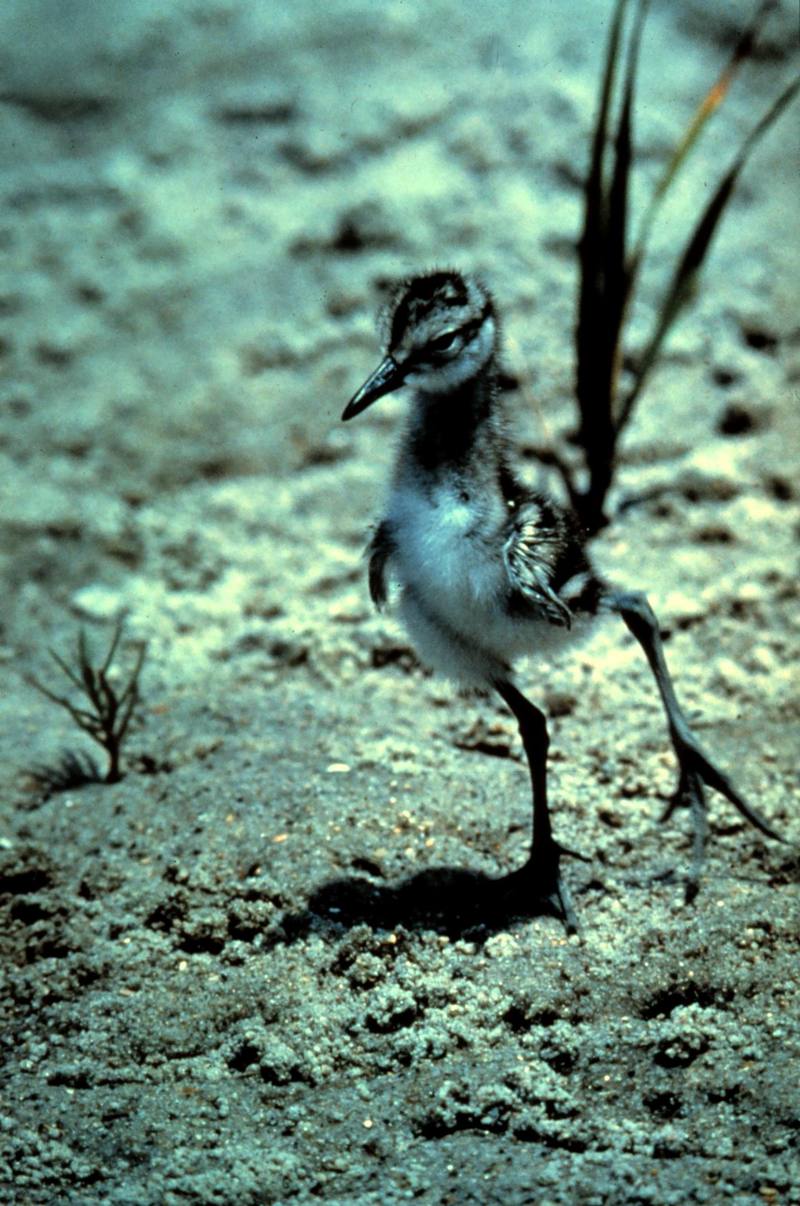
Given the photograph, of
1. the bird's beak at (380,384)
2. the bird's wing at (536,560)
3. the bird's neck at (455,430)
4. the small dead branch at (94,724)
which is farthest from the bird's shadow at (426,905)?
the bird's beak at (380,384)

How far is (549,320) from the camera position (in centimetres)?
575

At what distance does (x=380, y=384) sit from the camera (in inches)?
130

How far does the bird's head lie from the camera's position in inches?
129

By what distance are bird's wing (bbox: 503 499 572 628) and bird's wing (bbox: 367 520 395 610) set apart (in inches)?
12.6

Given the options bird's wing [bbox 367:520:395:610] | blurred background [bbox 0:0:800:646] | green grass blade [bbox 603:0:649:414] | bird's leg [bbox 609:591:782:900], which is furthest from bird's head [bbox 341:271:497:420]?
blurred background [bbox 0:0:800:646]

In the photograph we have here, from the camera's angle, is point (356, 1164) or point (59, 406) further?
point (59, 406)

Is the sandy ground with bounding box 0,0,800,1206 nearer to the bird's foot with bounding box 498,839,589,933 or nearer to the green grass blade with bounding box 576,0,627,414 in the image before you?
the bird's foot with bounding box 498,839,589,933

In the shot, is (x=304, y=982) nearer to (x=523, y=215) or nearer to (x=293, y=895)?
(x=293, y=895)

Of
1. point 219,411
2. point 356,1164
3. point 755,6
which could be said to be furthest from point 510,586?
point 755,6

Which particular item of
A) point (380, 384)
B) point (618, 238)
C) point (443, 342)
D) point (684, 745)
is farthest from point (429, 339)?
point (618, 238)

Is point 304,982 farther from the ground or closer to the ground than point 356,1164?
farther from the ground

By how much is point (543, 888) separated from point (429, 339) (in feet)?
3.99

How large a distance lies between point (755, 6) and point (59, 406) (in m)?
3.92

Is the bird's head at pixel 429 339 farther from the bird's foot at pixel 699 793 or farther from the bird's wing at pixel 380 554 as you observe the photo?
the bird's foot at pixel 699 793
